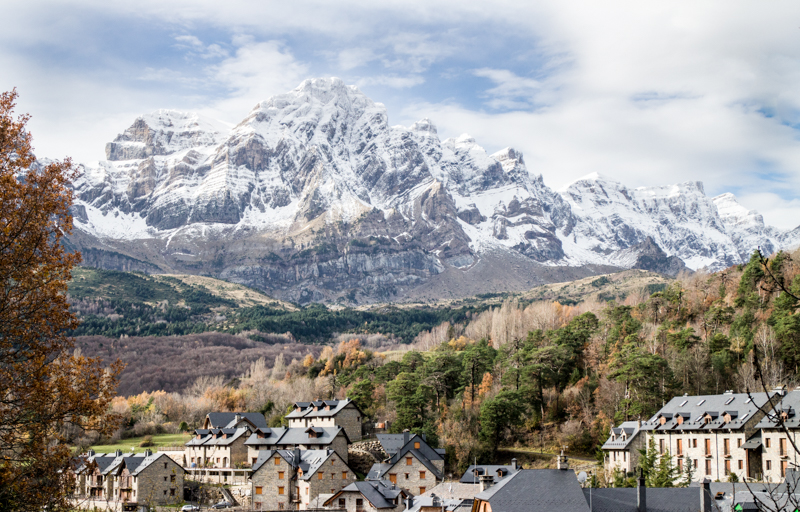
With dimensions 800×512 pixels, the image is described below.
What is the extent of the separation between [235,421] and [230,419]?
4433mm

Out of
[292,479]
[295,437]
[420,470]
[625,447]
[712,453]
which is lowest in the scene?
[292,479]

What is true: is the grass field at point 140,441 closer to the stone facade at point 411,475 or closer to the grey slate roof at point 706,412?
the stone facade at point 411,475

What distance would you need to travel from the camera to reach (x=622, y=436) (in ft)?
216

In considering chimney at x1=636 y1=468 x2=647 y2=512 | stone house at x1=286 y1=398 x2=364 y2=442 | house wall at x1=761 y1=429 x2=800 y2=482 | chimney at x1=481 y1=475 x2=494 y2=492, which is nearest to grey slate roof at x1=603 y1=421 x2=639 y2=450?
house wall at x1=761 y1=429 x2=800 y2=482

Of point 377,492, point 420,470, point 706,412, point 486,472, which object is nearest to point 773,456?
point 706,412

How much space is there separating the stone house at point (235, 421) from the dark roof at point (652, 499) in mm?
61128

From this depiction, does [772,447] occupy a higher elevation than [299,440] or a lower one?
higher

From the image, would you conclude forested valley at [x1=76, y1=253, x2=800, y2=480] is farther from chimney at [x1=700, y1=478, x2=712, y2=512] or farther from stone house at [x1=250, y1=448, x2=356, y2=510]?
chimney at [x1=700, y1=478, x2=712, y2=512]

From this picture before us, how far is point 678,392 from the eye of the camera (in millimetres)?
75625

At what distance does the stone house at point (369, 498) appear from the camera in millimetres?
63781

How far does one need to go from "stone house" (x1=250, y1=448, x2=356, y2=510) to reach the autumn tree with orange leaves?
57788mm

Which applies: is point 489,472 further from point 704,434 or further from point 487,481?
point 704,434

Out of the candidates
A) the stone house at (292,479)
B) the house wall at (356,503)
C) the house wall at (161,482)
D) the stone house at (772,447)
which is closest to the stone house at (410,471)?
the house wall at (356,503)

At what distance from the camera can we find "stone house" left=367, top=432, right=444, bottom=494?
69.2 m
